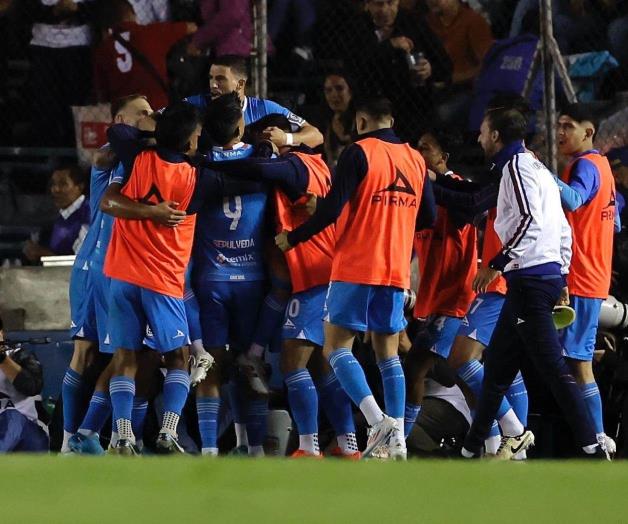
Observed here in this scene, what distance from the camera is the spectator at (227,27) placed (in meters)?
11.6

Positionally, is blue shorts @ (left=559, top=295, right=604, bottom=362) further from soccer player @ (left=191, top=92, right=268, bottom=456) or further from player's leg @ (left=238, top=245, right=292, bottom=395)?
soccer player @ (left=191, top=92, right=268, bottom=456)

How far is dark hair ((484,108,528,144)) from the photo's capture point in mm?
8656

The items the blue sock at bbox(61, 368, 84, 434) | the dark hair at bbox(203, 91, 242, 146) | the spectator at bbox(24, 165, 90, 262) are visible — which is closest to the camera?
the dark hair at bbox(203, 91, 242, 146)

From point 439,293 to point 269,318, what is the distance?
1.02 m

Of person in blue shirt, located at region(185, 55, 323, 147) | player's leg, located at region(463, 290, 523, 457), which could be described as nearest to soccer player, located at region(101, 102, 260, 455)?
person in blue shirt, located at region(185, 55, 323, 147)

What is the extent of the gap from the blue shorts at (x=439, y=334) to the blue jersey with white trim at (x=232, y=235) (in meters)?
1.01

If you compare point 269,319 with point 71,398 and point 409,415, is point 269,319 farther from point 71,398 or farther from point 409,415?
point 71,398

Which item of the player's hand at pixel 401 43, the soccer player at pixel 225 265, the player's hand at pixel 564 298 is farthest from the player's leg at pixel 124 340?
the player's hand at pixel 401 43

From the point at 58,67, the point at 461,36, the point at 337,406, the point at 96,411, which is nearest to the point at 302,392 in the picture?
the point at 337,406

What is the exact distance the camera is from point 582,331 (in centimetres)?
939

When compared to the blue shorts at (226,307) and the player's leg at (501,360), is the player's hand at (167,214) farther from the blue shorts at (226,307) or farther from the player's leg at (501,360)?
the player's leg at (501,360)

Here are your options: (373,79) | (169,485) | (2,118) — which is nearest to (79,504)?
(169,485)

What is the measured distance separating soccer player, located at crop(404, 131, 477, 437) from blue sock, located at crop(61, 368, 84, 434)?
1874 millimetres

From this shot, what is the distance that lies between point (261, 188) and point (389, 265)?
0.83m
